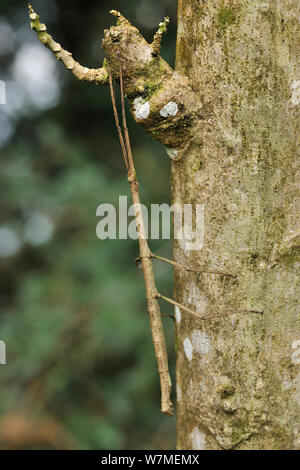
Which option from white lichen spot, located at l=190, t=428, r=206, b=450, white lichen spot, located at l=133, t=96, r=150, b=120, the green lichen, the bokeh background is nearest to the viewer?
the green lichen

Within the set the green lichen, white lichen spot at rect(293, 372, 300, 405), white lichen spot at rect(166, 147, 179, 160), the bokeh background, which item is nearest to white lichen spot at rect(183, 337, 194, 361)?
white lichen spot at rect(293, 372, 300, 405)

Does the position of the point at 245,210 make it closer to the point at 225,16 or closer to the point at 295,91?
the point at 295,91

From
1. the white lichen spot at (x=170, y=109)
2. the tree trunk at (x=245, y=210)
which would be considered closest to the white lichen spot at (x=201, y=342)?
the tree trunk at (x=245, y=210)

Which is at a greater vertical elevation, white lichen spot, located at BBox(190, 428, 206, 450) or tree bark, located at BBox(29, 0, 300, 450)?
tree bark, located at BBox(29, 0, 300, 450)

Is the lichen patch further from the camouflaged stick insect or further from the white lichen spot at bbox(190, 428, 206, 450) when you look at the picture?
the white lichen spot at bbox(190, 428, 206, 450)

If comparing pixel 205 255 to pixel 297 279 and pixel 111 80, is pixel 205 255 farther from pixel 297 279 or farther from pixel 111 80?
pixel 111 80

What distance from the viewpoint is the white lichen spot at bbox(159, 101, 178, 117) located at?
3.63 ft

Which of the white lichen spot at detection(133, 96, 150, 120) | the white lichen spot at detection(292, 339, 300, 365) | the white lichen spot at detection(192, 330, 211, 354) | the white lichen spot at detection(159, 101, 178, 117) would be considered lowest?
the white lichen spot at detection(292, 339, 300, 365)

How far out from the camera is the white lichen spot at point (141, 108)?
44.4 inches

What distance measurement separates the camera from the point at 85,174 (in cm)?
308

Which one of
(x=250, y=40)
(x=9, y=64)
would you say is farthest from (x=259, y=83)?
(x=9, y=64)

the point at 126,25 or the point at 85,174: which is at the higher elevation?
the point at 85,174

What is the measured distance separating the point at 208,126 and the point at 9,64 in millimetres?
4469

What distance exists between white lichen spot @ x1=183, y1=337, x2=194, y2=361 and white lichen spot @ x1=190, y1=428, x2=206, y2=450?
231 mm
